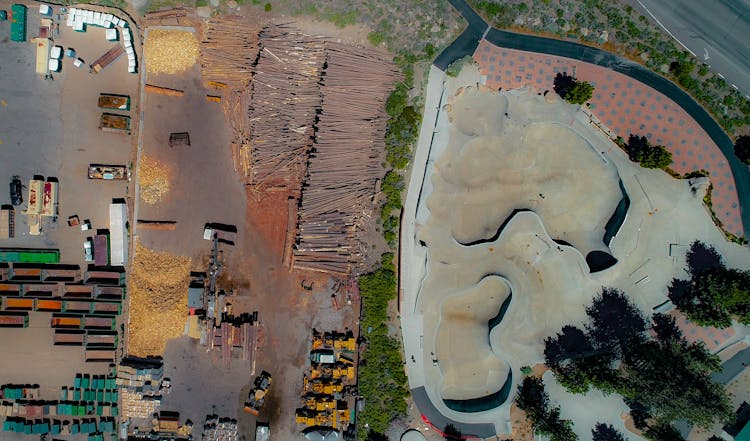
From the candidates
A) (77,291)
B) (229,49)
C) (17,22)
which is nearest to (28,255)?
(77,291)

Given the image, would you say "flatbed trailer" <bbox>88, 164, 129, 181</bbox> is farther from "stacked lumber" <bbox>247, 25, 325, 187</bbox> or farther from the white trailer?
"stacked lumber" <bbox>247, 25, 325, 187</bbox>

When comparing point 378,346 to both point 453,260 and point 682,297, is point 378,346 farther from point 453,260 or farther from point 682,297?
point 682,297

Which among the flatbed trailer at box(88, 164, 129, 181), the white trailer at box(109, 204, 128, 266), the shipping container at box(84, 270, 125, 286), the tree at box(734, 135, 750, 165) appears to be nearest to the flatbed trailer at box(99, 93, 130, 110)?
the flatbed trailer at box(88, 164, 129, 181)

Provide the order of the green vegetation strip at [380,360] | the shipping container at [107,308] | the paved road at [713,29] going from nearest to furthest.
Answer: the paved road at [713,29], the green vegetation strip at [380,360], the shipping container at [107,308]

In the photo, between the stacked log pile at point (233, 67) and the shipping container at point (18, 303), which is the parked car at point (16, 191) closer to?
the shipping container at point (18, 303)

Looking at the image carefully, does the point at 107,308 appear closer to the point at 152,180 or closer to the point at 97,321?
the point at 97,321

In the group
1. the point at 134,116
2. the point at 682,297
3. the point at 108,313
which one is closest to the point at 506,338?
the point at 682,297

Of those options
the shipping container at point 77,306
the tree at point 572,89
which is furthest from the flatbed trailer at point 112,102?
the tree at point 572,89
